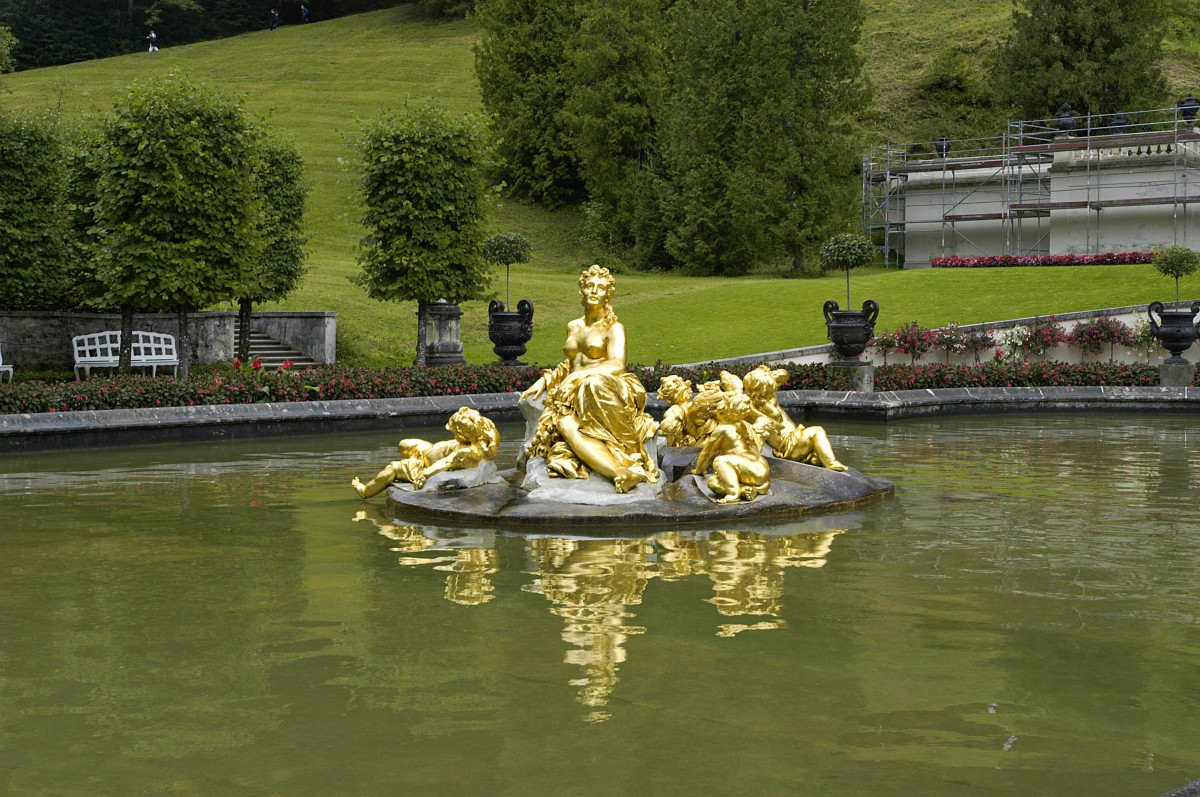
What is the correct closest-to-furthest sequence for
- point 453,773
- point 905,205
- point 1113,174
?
point 453,773 < point 1113,174 < point 905,205

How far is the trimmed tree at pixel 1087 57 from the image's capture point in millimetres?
49469

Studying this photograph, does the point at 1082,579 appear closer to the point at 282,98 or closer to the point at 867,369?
the point at 867,369

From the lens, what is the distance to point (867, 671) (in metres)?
6.18

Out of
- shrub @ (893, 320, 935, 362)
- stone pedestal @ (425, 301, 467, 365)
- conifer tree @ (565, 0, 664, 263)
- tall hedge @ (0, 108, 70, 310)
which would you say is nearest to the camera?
tall hedge @ (0, 108, 70, 310)

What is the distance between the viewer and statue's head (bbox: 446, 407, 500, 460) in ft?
35.7

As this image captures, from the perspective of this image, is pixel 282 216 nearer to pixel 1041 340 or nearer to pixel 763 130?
pixel 1041 340

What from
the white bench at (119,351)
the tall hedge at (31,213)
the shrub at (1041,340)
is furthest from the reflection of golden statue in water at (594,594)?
the tall hedge at (31,213)

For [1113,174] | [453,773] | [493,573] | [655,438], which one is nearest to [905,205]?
[1113,174]

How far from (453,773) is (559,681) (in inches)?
45.0

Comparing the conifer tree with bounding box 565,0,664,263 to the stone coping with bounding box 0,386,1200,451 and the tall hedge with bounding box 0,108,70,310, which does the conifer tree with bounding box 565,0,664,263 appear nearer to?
the tall hedge with bounding box 0,108,70,310

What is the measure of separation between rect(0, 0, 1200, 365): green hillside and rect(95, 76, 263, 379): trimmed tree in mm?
1482

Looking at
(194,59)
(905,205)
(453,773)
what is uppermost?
(194,59)

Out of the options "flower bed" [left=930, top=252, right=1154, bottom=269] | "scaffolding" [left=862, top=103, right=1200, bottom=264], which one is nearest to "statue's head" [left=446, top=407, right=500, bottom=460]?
"flower bed" [left=930, top=252, right=1154, bottom=269]

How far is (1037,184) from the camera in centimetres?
4616
